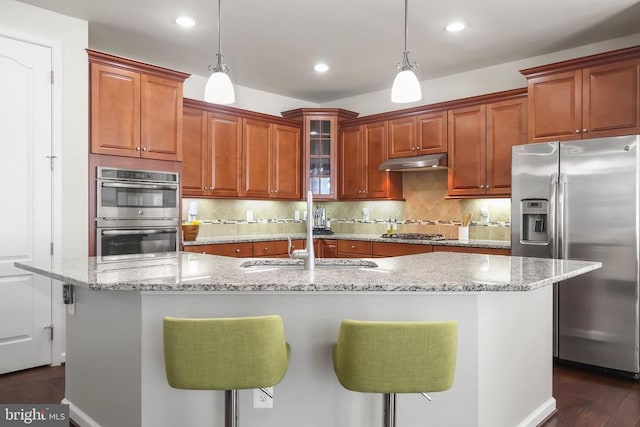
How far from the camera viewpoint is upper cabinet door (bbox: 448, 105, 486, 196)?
466 cm

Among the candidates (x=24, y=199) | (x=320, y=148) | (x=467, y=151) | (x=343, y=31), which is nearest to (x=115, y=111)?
(x=24, y=199)

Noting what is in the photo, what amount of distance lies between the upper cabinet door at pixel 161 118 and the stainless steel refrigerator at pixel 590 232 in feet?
10.0

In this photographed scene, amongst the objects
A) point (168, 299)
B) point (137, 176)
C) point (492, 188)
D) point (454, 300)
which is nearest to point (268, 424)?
point (168, 299)

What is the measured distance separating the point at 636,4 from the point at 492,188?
184cm

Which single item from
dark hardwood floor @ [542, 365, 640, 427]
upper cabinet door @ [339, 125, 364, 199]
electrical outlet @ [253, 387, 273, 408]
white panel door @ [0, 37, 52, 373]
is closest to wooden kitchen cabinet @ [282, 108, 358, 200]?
upper cabinet door @ [339, 125, 364, 199]

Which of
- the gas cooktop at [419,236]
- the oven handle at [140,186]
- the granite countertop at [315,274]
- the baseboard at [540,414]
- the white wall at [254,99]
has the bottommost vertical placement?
the baseboard at [540,414]

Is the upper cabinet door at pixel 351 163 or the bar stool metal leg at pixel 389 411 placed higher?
the upper cabinet door at pixel 351 163

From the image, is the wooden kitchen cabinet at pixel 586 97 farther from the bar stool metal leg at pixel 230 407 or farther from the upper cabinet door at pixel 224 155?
the bar stool metal leg at pixel 230 407

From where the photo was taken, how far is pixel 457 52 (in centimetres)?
444

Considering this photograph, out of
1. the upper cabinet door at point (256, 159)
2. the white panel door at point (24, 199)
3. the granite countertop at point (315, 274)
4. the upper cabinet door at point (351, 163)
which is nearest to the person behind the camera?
the granite countertop at point (315, 274)

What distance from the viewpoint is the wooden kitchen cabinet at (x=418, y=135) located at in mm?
4992

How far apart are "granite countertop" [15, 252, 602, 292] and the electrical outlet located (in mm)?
530

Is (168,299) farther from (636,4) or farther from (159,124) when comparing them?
(636,4)

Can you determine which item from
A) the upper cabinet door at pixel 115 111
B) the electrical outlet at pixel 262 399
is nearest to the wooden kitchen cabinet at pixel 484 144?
the upper cabinet door at pixel 115 111
